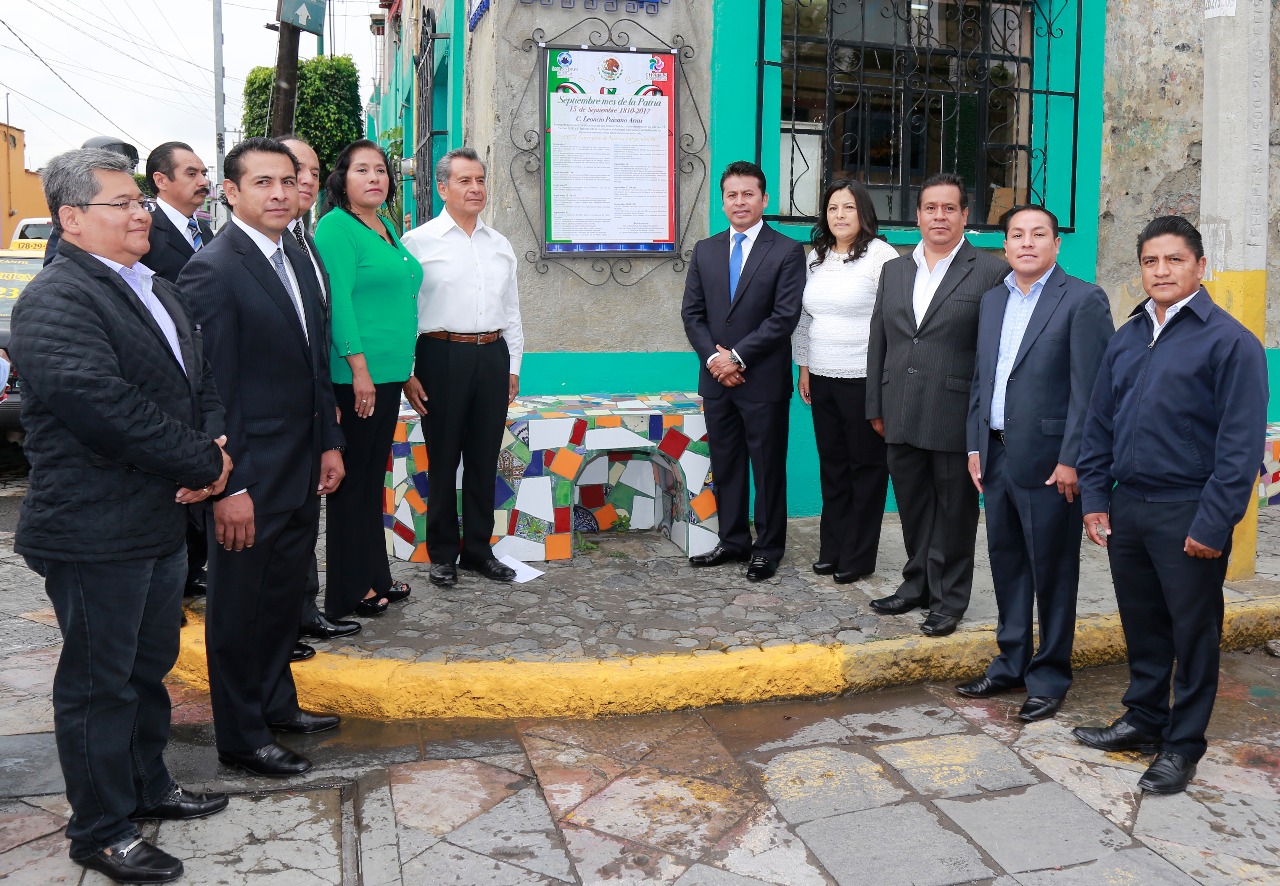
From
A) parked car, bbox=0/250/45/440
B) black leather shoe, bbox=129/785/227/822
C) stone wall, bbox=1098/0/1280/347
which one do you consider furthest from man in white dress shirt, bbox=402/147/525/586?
parked car, bbox=0/250/45/440

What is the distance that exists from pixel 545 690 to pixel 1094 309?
2436 millimetres

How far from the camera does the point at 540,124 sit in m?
6.62

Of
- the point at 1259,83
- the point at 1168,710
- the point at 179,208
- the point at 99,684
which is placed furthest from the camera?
the point at 1259,83

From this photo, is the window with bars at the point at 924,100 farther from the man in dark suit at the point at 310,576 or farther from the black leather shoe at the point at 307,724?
the black leather shoe at the point at 307,724

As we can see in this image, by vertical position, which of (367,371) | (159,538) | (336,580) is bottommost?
(336,580)

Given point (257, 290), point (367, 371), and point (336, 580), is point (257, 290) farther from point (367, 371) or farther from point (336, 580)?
point (336, 580)

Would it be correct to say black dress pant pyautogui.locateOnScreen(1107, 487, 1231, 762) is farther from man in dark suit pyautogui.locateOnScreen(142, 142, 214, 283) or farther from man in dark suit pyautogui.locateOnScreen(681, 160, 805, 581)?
man in dark suit pyautogui.locateOnScreen(142, 142, 214, 283)

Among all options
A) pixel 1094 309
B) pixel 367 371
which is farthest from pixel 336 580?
pixel 1094 309

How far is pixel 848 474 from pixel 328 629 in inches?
104

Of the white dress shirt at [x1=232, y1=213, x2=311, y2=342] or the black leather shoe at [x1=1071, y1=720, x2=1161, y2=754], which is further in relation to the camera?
the black leather shoe at [x1=1071, y1=720, x2=1161, y2=754]

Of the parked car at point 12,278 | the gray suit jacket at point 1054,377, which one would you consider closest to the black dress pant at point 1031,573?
the gray suit jacket at point 1054,377

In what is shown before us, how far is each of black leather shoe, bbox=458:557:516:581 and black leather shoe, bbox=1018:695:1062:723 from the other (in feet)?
8.31

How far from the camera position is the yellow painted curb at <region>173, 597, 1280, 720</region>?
4328 millimetres

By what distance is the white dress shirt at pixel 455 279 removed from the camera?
5324 millimetres
